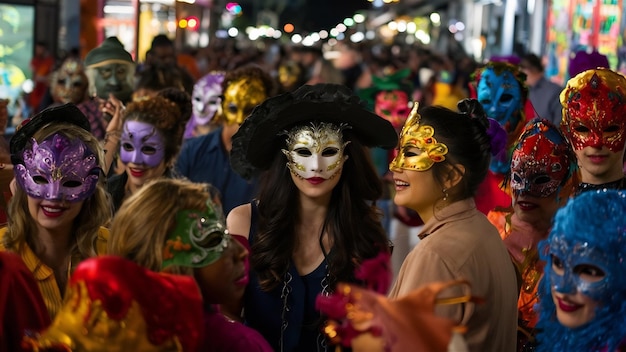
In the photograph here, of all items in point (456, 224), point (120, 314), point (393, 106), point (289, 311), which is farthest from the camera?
point (393, 106)

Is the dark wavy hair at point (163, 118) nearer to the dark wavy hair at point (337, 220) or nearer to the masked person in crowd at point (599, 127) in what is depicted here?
the dark wavy hair at point (337, 220)

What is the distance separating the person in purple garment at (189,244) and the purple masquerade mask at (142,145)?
118 inches

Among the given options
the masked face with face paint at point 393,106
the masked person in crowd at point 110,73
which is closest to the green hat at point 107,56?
the masked person in crowd at point 110,73

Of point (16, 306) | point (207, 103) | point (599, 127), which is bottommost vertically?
point (16, 306)

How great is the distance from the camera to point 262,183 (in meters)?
5.54

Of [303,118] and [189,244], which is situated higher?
[303,118]

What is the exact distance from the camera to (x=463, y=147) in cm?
466

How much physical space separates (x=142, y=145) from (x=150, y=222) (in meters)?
3.23

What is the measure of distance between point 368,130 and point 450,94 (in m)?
9.85

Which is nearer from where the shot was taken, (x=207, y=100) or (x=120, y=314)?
(x=120, y=314)

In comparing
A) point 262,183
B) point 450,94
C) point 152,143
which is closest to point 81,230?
point 262,183

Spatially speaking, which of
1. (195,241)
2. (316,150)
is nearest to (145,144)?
(316,150)

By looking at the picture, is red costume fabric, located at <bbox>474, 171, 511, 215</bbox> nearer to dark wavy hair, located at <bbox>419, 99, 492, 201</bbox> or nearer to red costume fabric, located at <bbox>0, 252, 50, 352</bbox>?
dark wavy hair, located at <bbox>419, 99, 492, 201</bbox>

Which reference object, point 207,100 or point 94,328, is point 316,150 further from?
point 207,100
